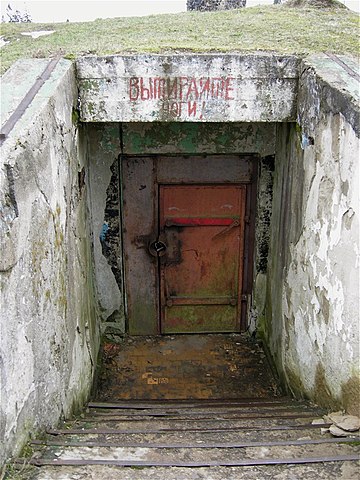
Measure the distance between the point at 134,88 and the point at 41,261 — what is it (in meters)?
1.66

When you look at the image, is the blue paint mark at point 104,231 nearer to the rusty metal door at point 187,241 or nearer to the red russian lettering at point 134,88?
the rusty metal door at point 187,241

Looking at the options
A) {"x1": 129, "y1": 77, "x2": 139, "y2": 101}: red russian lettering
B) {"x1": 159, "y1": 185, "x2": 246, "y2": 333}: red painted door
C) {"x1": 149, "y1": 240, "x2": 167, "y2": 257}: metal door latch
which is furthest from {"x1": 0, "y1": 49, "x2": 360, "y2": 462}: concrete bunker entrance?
{"x1": 149, "y1": 240, "x2": 167, "y2": 257}: metal door latch

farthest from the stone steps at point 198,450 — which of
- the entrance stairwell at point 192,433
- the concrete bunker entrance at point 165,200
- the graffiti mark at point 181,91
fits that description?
the graffiti mark at point 181,91

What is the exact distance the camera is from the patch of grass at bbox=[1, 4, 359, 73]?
4.04 metres

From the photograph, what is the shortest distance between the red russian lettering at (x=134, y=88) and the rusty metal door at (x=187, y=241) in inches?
41.7

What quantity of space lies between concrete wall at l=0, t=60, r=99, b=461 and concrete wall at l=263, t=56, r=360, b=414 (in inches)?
63.9

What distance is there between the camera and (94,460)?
2.30 m

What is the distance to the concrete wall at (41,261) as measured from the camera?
211 cm

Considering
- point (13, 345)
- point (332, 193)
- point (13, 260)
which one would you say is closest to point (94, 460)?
point (13, 345)

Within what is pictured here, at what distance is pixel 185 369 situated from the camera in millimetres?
4816

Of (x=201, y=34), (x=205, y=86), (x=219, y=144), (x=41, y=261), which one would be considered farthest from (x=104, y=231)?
(x=41, y=261)

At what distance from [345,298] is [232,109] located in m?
1.72

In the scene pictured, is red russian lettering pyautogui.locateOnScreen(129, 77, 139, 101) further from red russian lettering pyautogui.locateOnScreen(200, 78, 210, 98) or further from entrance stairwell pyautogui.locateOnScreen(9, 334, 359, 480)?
entrance stairwell pyautogui.locateOnScreen(9, 334, 359, 480)

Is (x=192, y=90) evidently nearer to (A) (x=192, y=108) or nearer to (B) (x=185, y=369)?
(A) (x=192, y=108)
